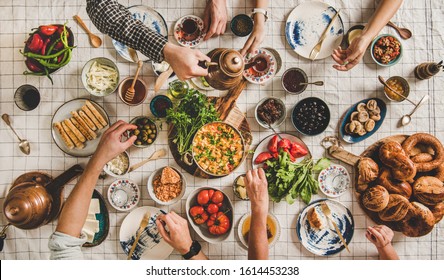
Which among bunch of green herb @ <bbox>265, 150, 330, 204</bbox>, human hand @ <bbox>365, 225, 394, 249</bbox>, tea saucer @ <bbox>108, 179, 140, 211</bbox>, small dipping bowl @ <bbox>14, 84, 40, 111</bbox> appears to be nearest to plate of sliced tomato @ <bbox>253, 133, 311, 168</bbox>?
bunch of green herb @ <bbox>265, 150, 330, 204</bbox>

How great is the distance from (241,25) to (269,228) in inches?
61.6

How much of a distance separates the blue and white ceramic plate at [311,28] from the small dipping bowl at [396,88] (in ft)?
1.65

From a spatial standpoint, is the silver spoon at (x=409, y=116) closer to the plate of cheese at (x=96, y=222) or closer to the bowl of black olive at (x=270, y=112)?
the bowl of black olive at (x=270, y=112)

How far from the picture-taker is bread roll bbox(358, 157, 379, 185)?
103 inches

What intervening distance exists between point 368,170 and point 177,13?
6.16 feet

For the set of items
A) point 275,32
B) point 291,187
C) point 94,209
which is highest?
point 275,32

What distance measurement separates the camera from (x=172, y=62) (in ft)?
7.34

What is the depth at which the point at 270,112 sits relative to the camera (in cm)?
264

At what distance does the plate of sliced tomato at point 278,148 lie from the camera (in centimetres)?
266

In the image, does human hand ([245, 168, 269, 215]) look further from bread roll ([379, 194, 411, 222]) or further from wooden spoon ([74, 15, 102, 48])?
wooden spoon ([74, 15, 102, 48])

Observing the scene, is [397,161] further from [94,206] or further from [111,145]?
[94,206]

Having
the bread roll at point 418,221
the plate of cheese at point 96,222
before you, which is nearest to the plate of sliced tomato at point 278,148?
the bread roll at point 418,221

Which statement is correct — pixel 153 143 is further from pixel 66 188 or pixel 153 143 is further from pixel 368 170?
pixel 368 170

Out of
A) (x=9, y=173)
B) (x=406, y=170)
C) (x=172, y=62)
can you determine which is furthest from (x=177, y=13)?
(x=406, y=170)
